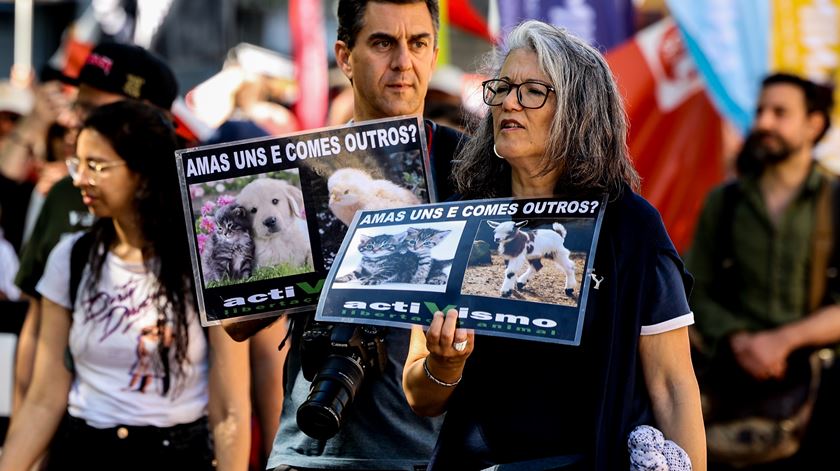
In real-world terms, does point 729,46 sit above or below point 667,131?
above

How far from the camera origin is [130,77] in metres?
5.37

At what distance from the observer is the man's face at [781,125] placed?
6938 millimetres

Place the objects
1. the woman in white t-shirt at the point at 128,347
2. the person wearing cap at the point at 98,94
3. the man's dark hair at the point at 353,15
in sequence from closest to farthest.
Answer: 1. the man's dark hair at the point at 353,15
2. the woman in white t-shirt at the point at 128,347
3. the person wearing cap at the point at 98,94

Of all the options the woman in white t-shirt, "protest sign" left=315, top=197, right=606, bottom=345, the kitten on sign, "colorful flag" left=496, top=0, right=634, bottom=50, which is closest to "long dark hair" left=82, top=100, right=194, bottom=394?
the woman in white t-shirt

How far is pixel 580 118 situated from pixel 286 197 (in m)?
0.85

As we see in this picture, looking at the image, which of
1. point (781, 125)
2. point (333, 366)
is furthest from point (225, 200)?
point (781, 125)

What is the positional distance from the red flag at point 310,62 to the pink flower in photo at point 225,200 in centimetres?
805

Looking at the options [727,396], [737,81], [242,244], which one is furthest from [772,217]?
[242,244]

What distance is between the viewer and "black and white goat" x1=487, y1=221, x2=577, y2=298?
9.28 feet

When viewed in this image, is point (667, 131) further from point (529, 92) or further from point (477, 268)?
point (477, 268)

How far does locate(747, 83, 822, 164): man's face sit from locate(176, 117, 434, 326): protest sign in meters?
4.05

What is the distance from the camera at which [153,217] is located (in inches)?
170

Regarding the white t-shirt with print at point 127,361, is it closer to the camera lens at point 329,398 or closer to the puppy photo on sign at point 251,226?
the puppy photo on sign at point 251,226

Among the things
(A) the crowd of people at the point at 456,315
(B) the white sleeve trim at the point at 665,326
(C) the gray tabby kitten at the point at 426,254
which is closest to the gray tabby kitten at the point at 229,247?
(A) the crowd of people at the point at 456,315
